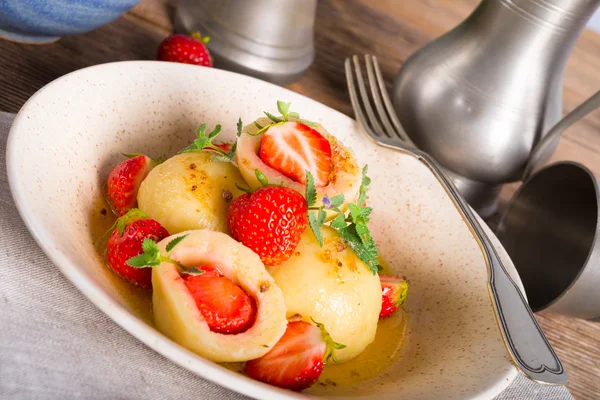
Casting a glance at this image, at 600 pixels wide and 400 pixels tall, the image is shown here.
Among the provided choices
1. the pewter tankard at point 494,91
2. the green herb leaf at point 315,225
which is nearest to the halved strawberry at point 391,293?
the green herb leaf at point 315,225

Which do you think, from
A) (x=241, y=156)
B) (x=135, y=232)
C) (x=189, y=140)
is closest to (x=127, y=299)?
(x=135, y=232)

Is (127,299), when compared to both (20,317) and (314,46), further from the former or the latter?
(314,46)

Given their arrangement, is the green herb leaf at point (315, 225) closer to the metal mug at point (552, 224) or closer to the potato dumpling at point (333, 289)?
the potato dumpling at point (333, 289)

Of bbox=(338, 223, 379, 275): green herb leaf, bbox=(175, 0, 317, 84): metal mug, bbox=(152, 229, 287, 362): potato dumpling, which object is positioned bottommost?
bbox=(175, 0, 317, 84): metal mug

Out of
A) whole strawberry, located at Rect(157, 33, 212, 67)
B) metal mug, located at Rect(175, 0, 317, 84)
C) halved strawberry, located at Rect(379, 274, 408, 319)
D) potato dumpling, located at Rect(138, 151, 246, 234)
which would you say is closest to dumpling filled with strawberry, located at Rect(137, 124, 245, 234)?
potato dumpling, located at Rect(138, 151, 246, 234)

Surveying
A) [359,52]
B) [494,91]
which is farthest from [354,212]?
[359,52]

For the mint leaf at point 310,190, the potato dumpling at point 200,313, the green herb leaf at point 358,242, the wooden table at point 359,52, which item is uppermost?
the mint leaf at point 310,190

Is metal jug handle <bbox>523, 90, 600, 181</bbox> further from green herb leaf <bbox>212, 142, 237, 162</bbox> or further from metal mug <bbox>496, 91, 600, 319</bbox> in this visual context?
green herb leaf <bbox>212, 142, 237, 162</bbox>
